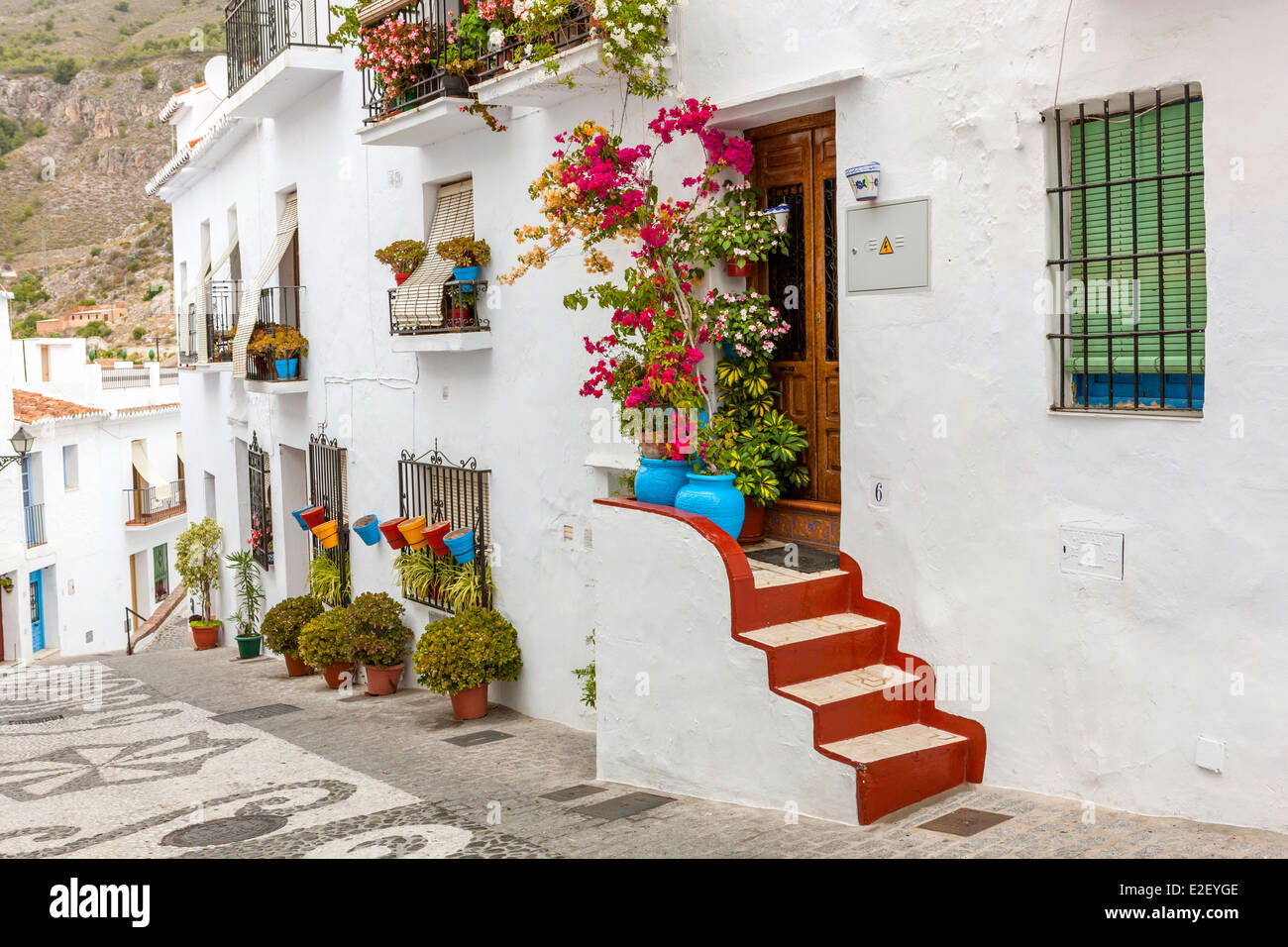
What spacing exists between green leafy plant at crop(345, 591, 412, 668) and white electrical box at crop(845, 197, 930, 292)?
679 centimetres

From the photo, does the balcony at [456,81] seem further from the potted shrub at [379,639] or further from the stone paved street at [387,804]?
the stone paved street at [387,804]

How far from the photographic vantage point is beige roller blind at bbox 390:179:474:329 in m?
11.1

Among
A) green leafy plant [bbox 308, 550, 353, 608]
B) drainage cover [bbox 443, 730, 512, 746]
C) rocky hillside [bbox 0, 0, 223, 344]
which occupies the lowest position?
drainage cover [bbox 443, 730, 512, 746]

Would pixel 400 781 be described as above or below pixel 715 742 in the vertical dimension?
below

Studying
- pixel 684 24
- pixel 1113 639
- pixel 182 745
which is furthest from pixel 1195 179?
pixel 182 745

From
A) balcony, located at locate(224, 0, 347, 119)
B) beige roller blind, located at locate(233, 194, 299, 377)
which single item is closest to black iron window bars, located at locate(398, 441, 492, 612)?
beige roller blind, located at locate(233, 194, 299, 377)

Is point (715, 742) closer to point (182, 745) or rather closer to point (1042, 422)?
point (1042, 422)

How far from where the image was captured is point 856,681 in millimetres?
7051

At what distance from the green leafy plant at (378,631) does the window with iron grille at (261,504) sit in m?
4.78

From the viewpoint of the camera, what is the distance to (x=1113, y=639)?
6.11m

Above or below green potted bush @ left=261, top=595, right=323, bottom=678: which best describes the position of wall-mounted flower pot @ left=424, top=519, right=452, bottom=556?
above

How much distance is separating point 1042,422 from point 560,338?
4578mm

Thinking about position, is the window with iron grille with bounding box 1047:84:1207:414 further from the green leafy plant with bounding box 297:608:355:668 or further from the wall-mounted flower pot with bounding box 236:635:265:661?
the wall-mounted flower pot with bounding box 236:635:265:661

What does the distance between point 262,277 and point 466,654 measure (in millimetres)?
6992
